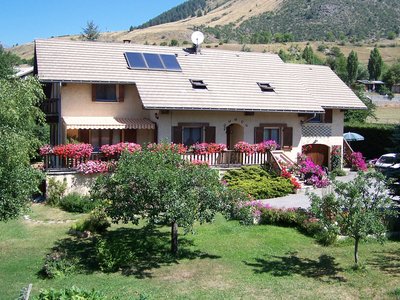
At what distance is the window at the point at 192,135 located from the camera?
28938 millimetres

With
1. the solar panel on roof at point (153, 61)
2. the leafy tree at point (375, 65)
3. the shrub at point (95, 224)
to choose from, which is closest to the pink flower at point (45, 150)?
the shrub at point (95, 224)

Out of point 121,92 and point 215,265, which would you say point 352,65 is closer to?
point 121,92

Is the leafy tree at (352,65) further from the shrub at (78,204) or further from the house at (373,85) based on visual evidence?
the shrub at (78,204)

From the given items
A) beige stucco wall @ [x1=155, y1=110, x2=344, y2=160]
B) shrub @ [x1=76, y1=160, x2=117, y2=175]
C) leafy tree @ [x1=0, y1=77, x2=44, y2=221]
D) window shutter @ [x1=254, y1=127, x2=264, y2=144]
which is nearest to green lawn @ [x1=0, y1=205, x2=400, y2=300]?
leafy tree @ [x1=0, y1=77, x2=44, y2=221]

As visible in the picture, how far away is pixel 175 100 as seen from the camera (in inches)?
1081

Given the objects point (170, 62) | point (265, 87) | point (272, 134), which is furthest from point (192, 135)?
point (265, 87)

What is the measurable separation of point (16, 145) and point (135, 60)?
17745 mm

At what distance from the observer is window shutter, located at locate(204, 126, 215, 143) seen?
29094 millimetres

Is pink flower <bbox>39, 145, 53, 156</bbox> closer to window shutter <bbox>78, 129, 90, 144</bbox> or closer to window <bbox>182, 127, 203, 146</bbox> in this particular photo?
window shutter <bbox>78, 129, 90, 144</bbox>

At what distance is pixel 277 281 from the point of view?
14.6m

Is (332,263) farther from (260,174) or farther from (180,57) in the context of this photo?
(180,57)

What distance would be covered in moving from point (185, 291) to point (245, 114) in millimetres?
17346

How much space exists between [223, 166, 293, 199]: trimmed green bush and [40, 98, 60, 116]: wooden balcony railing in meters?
10.1

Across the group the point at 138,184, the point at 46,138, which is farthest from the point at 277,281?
the point at 46,138
